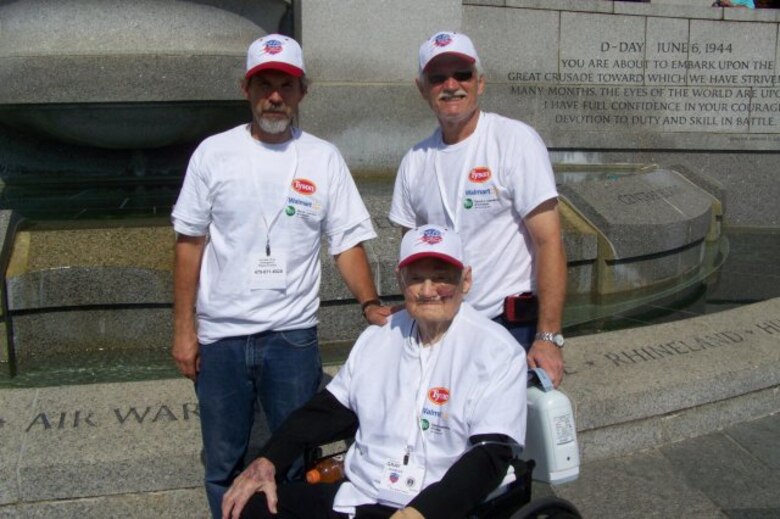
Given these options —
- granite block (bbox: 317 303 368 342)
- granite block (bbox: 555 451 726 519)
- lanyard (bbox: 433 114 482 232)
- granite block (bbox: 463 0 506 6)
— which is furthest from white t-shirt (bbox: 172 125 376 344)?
granite block (bbox: 463 0 506 6)

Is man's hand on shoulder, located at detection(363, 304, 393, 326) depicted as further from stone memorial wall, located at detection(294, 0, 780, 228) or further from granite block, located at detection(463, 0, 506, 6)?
granite block, located at detection(463, 0, 506, 6)

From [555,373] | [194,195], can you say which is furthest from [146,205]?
[555,373]

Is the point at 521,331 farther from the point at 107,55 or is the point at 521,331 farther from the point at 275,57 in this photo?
the point at 107,55

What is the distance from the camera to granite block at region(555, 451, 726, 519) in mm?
3619

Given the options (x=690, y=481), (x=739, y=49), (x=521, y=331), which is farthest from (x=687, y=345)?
(x=739, y=49)

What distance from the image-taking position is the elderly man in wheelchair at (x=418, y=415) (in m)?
2.54

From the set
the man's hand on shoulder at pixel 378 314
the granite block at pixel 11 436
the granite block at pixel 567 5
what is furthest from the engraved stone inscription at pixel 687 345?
the granite block at pixel 567 5

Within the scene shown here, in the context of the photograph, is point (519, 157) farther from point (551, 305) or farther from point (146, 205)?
point (146, 205)

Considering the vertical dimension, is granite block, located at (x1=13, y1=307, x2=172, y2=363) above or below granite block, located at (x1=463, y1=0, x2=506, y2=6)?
below

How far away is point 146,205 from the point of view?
750 centimetres

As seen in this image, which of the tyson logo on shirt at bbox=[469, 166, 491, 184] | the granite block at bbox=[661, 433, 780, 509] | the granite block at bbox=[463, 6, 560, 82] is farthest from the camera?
the granite block at bbox=[463, 6, 560, 82]

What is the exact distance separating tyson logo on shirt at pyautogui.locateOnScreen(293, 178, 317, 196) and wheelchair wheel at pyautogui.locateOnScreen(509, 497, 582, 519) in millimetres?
1082

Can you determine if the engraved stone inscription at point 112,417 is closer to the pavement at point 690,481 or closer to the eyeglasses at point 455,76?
the pavement at point 690,481

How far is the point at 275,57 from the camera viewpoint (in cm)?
281
